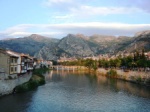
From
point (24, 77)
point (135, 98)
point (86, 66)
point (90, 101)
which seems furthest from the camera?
point (86, 66)

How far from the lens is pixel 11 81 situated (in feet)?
175

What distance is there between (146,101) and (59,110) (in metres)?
18.9

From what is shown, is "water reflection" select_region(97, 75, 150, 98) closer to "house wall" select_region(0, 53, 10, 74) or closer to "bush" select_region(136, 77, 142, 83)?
"bush" select_region(136, 77, 142, 83)

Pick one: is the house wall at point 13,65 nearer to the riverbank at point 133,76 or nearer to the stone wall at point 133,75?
the riverbank at point 133,76

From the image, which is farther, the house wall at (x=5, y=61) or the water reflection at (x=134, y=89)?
the water reflection at (x=134, y=89)

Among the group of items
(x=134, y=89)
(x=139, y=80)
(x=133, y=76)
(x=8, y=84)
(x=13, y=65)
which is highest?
(x=13, y=65)

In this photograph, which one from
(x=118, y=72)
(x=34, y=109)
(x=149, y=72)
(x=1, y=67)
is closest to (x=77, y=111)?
(x=34, y=109)

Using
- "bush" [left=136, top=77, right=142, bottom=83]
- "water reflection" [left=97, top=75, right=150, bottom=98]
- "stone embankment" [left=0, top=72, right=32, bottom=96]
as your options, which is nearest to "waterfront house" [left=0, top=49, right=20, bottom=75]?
"stone embankment" [left=0, top=72, right=32, bottom=96]

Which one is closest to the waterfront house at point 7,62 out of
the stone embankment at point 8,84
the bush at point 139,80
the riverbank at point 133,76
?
the stone embankment at point 8,84

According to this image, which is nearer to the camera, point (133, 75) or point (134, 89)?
point (134, 89)

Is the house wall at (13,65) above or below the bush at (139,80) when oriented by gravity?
above

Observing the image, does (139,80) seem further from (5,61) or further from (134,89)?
(5,61)

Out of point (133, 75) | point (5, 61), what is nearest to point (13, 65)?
point (5, 61)

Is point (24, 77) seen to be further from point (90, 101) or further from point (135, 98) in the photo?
point (135, 98)
